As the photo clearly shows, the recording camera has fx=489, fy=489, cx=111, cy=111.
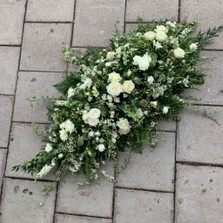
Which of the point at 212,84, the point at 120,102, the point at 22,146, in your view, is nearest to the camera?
the point at 120,102

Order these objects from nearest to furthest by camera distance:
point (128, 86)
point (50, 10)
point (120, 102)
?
point (128, 86) < point (120, 102) < point (50, 10)

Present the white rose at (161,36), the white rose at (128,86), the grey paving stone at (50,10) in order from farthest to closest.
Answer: the grey paving stone at (50,10), the white rose at (161,36), the white rose at (128,86)

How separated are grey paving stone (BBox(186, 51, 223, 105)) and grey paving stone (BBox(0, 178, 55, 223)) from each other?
47.9 inches

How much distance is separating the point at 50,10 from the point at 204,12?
1.16m

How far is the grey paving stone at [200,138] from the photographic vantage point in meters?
3.21

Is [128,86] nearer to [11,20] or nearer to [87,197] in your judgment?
[87,197]

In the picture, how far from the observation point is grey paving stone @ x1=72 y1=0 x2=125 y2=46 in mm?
3586

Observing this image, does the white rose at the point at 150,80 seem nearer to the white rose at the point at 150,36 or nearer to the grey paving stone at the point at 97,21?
the white rose at the point at 150,36

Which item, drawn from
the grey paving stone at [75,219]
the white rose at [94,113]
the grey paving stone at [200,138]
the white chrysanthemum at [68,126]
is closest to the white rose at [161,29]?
the grey paving stone at [200,138]

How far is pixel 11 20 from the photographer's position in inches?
149

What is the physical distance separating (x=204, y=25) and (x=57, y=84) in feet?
3.68

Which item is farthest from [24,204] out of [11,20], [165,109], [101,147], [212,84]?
[212,84]

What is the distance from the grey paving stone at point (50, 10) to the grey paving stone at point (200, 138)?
1.20 metres

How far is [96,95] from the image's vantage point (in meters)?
3.20
